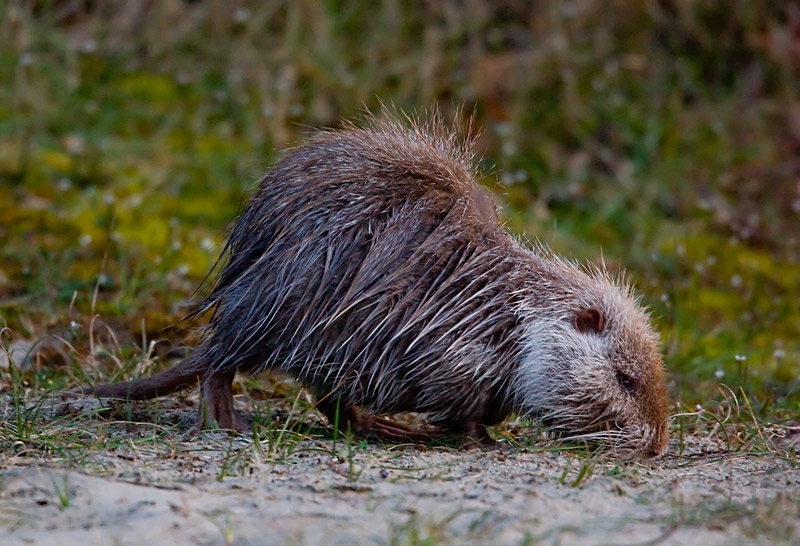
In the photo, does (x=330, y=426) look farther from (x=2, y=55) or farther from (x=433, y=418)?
(x=2, y=55)

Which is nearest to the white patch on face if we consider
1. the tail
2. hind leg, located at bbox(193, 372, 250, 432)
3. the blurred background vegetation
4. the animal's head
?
the animal's head

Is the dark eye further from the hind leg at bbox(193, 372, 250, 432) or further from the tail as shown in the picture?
the tail

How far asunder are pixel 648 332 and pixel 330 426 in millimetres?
1347

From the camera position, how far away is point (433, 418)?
394 cm

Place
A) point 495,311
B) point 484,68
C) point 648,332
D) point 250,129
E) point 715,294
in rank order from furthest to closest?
point 484,68 → point 250,129 → point 715,294 → point 648,332 → point 495,311

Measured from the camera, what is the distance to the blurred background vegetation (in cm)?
645

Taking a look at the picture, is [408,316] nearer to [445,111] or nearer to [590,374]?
[590,374]

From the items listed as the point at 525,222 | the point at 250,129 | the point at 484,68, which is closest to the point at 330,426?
the point at 525,222

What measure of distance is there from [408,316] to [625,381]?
→ 0.92 metres

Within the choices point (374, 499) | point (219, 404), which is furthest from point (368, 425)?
point (374, 499)

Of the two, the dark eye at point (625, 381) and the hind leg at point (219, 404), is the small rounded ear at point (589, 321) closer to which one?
the dark eye at point (625, 381)

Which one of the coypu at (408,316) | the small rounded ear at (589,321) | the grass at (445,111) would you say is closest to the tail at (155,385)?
the coypu at (408,316)

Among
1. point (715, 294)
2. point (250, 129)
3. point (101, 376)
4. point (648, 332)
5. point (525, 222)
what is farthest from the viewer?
point (250, 129)

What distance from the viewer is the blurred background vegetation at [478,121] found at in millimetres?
6445
